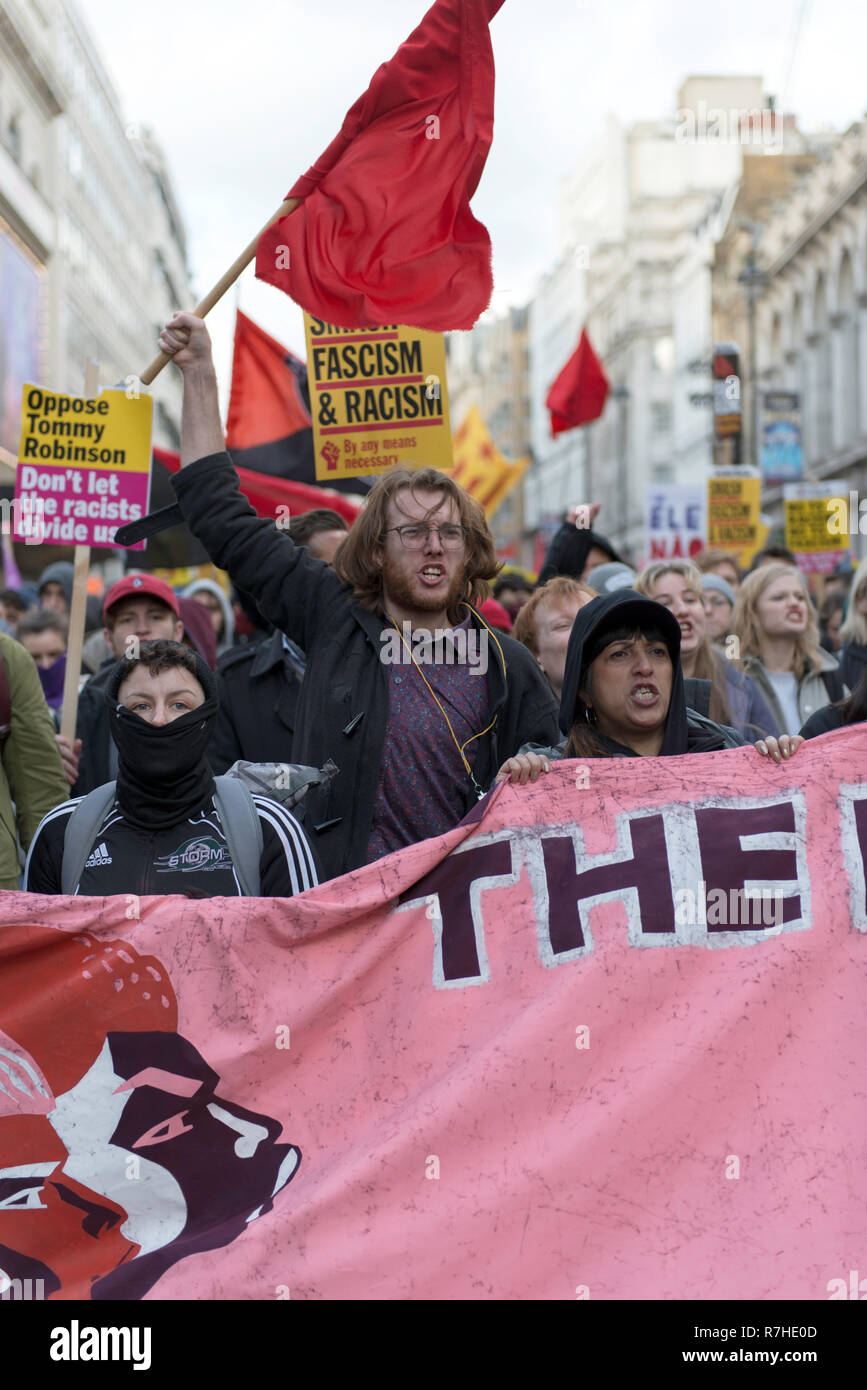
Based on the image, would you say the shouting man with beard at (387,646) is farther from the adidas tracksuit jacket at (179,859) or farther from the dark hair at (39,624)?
the dark hair at (39,624)

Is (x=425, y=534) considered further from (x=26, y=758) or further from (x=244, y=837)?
(x=26, y=758)

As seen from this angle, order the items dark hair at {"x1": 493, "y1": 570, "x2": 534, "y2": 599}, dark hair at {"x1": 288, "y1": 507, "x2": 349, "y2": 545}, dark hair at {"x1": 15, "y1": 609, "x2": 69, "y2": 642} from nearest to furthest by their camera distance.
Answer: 1. dark hair at {"x1": 288, "y1": 507, "x2": 349, "y2": 545}
2. dark hair at {"x1": 15, "y1": 609, "x2": 69, "y2": 642}
3. dark hair at {"x1": 493, "y1": 570, "x2": 534, "y2": 599}

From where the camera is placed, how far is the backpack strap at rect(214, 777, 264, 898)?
3.80m

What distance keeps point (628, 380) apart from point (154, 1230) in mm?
73847

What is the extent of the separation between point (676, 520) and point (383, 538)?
9061mm

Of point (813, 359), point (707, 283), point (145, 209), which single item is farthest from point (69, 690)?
point (145, 209)

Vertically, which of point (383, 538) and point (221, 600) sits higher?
point (221, 600)

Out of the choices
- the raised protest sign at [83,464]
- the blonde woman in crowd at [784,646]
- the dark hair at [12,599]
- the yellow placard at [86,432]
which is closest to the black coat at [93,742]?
the raised protest sign at [83,464]

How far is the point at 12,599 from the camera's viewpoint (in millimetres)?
9828

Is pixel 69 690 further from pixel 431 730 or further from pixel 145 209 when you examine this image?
pixel 145 209

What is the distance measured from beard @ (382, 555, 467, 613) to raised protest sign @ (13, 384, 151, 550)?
172 cm

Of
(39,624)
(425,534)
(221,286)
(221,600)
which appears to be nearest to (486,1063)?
(425,534)

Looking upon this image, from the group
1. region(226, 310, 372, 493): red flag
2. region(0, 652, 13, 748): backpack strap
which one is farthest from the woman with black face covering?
region(226, 310, 372, 493): red flag

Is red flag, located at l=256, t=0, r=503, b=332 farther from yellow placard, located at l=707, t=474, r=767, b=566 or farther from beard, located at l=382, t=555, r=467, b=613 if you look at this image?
yellow placard, located at l=707, t=474, r=767, b=566
